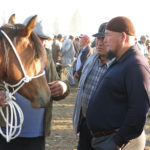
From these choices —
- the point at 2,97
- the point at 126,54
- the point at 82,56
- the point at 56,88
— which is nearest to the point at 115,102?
the point at 126,54

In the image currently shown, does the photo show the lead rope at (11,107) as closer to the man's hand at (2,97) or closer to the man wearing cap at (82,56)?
the man's hand at (2,97)

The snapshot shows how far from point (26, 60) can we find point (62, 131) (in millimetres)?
3687

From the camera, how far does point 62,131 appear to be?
5.10 metres

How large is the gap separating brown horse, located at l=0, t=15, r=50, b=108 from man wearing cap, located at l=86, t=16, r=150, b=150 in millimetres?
559

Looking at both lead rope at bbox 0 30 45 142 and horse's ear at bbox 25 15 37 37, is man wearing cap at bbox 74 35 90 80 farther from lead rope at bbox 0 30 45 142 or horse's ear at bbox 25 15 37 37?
horse's ear at bbox 25 15 37 37

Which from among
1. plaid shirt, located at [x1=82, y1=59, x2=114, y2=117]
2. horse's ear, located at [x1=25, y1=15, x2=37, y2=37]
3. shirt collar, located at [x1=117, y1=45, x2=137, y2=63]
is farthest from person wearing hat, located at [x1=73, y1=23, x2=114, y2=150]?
horse's ear, located at [x1=25, y1=15, x2=37, y2=37]

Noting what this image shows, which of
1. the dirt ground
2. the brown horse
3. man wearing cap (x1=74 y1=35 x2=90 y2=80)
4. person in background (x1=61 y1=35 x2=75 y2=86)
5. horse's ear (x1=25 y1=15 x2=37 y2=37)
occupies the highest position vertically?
horse's ear (x1=25 y1=15 x2=37 y2=37)

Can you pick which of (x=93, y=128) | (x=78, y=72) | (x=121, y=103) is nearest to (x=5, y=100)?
(x=93, y=128)

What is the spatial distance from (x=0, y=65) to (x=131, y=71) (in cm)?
101

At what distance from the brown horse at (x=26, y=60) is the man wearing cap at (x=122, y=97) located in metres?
0.56

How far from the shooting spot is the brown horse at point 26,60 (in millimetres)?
1642

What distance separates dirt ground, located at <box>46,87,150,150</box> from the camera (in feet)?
14.5

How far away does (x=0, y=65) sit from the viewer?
1.63 meters

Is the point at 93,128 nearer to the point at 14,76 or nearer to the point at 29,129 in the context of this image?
the point at 29,129
